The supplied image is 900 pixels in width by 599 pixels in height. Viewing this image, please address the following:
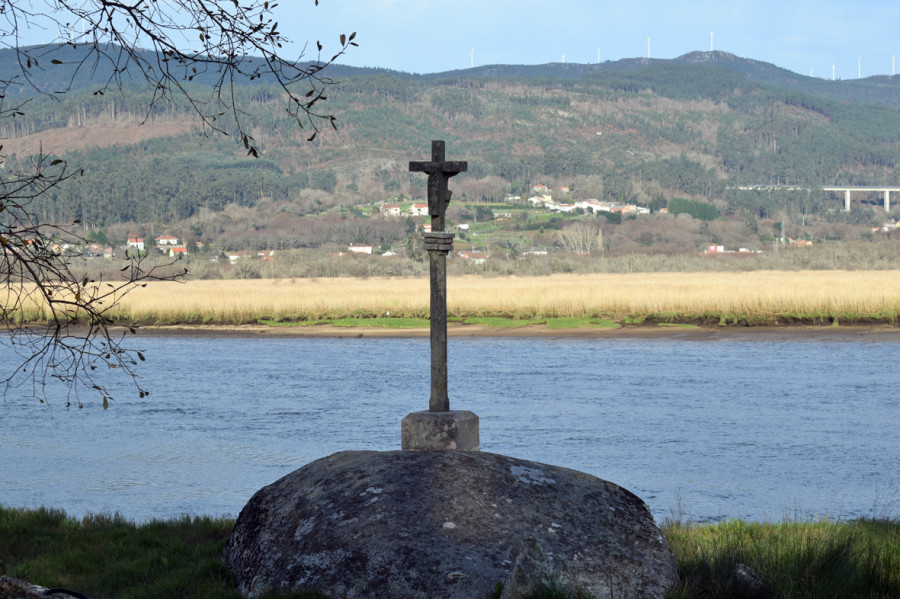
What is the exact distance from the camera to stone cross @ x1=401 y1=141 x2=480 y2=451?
9359 mm

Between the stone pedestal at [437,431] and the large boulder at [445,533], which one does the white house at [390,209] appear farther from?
the large boulder at [445,533]

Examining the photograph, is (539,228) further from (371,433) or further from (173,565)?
(173,565)

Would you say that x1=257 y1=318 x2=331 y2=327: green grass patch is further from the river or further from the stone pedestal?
the stone pedestal

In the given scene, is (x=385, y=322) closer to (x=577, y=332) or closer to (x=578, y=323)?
(x=578, y=323)

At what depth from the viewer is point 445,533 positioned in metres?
5.83

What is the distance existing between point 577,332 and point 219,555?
34.7 metres

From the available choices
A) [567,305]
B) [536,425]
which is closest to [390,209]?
[567,305]

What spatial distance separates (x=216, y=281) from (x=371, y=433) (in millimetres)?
69695

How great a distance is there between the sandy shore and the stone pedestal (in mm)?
29882

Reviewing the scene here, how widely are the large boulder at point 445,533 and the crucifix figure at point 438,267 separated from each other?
2.89 metres

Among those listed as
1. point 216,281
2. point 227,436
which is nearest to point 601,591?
point 227,436

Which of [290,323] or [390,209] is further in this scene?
[390,209]

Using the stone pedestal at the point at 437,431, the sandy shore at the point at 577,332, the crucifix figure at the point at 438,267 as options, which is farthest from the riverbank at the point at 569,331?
the stone pedestal at the point at 437,431

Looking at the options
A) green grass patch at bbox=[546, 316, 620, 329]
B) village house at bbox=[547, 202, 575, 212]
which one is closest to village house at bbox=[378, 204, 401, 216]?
village house at bbox=[547, 202, 575, 212]
